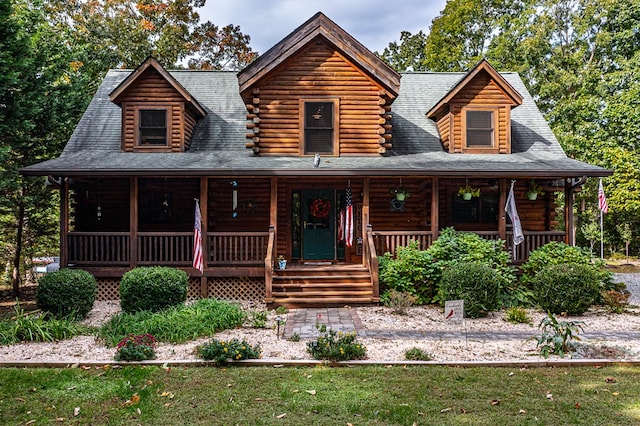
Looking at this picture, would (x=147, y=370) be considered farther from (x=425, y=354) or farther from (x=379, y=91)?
(x=379, y=91)

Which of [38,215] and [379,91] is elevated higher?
[379,91]

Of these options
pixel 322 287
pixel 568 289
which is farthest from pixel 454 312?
pixel 322 287

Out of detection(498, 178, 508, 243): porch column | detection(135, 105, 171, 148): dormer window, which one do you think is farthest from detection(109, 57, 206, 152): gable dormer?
detection(498, 178, 508, 243): porch column

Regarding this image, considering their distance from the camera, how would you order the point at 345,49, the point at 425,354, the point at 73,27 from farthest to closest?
the point at 73,27
the point at 345,49
the point at 425,354

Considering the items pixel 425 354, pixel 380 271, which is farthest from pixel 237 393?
pixel 380 271

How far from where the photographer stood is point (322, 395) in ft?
17.3

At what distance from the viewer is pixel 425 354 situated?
671 centimetres

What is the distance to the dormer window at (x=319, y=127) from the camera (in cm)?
1312

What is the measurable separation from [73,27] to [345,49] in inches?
815

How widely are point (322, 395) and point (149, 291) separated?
17.3 ft

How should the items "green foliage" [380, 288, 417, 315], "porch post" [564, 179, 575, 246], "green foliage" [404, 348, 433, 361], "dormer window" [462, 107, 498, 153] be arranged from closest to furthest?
1. "green foliage" [404, 348, 433, 361]
2. "green foliage" [380, 288, 417, 315]
3. "porch post" [564, 179, 575, 246]
4. "dormer window" [462, 107, 498, 153]

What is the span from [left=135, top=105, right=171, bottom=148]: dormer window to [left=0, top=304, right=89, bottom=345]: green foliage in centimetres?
647

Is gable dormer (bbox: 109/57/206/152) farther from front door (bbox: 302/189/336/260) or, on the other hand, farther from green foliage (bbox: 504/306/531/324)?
green foliage (bbox: 504/306/531/324)

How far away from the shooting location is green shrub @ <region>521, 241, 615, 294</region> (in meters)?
11.0
